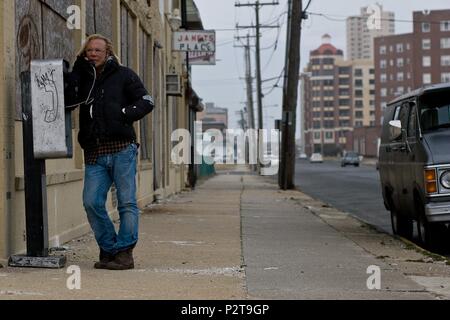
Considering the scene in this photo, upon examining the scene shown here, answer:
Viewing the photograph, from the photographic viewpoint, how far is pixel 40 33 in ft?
27.5

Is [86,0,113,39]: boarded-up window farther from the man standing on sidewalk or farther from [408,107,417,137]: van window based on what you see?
[408,107,417,137]: van window

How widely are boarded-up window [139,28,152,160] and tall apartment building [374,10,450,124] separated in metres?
85.3

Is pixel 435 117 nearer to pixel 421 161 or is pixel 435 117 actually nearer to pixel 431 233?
pixel 421 161

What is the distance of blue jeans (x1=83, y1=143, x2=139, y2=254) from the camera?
6.96 metres

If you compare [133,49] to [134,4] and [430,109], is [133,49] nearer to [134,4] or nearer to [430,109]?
[134,4]

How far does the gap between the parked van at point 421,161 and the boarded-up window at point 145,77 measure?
5.65m

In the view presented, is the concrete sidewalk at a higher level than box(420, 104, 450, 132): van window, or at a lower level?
lower

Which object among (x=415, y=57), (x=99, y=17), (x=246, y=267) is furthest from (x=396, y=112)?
(x=415, y=57)

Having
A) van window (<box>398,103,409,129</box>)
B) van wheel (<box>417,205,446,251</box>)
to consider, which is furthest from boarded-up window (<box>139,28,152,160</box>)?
van wheel (<box>417,205,446,251</box>)

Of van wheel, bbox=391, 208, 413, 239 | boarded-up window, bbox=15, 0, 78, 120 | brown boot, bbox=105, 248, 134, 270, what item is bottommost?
van wheel, bbox=391, 208, 413, 239

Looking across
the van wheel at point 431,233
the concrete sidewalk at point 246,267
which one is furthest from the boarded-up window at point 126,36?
the van wheel at point 431,233

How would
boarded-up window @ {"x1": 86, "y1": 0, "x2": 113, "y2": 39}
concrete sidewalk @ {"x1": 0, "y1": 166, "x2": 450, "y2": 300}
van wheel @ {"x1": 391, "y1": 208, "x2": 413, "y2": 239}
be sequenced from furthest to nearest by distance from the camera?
van wheel @ {"x1": 391, "y1": 208, "x2": 413, "y2": 239} → boarded-up window @ {"x1": 86, "y1": 0, "x2": 113, "y2": 39} → concrete sidewalk @ {"x1": 0, "y1": 166, "x2": 450, "y2": 300}

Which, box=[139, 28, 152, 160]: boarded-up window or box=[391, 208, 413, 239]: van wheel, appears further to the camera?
box=[139, 28, 152, 160]: boarded-up window

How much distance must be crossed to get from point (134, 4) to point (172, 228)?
4.97 meters
